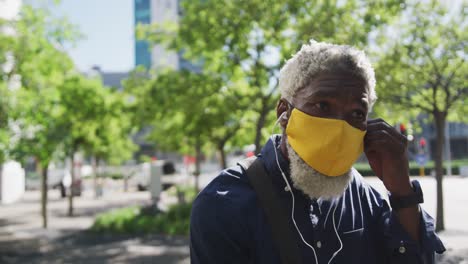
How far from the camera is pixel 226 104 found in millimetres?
11727

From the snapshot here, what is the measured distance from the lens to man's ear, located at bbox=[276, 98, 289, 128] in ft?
5.93

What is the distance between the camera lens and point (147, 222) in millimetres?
13117

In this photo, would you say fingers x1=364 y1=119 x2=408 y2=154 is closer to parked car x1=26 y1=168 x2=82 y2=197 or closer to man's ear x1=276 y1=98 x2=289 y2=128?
man's ear x1=276 y1=98 x2=289 y2=128

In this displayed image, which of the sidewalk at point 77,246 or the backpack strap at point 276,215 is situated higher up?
the backpack strap at point 276,215

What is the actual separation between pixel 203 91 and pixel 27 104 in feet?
12.8

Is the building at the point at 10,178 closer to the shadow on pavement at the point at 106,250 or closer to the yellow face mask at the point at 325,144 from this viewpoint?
the shadow on pavement at the point at 106,250

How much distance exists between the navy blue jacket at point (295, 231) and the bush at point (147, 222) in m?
10.5

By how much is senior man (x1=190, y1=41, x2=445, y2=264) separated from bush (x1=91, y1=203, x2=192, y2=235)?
34.5ft

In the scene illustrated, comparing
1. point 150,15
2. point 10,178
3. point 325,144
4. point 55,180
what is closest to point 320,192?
point 325,144

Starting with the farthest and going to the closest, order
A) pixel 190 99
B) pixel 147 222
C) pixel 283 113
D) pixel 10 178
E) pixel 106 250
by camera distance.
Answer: pixel 10 178
pixel 147 222
pixel 190 99
pixel 106 250
pixel 283 113

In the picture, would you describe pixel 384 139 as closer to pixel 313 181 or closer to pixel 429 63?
pixel 313 181

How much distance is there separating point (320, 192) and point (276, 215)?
187mm

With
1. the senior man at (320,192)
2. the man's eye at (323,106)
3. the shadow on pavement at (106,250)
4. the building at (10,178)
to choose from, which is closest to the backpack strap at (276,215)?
the senior man at (320,192)

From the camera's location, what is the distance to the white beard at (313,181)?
1634 millimetres
